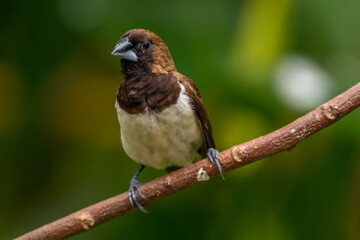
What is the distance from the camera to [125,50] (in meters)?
2.48

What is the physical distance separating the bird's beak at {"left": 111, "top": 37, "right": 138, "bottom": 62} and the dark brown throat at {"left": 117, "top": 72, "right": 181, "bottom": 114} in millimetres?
84

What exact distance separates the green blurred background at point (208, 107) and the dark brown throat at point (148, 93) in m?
0.56

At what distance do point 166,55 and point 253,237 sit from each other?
4.11 feet

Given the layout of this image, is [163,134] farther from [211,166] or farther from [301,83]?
[301,83]

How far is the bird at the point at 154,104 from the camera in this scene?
246 centimetres

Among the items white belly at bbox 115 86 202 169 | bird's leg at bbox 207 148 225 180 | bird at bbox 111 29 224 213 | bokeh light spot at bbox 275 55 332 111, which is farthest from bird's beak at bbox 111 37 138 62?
bokeh light spot at bbox 275 55 332 111

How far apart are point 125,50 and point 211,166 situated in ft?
2.13

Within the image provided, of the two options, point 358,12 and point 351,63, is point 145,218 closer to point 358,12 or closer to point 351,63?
point 351,63

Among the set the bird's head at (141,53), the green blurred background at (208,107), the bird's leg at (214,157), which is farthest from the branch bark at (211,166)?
the green blurred background at (208,107)

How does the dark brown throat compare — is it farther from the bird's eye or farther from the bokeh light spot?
the bokeh light spot

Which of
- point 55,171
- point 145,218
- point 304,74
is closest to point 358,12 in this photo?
point 304,74

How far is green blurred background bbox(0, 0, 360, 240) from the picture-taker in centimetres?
Result: 306

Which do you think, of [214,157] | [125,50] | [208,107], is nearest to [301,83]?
[208,107]

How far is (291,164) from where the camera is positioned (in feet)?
10.8
